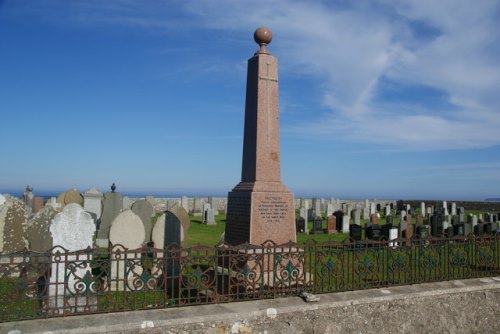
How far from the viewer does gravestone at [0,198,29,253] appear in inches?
416

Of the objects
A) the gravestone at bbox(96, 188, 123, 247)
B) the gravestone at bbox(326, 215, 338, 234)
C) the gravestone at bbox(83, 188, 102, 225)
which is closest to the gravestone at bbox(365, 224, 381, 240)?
the gravestone at bbox(326, 215, 338, 234)

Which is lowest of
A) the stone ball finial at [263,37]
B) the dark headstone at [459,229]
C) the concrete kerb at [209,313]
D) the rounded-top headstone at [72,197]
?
the concrete kerb at [209,313]

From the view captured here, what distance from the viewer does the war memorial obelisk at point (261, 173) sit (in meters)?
7.59

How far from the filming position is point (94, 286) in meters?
5.51

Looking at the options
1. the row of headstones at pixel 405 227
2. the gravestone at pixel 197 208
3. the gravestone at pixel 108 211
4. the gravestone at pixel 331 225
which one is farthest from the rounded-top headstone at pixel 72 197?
the gravestone at pixel 331 225

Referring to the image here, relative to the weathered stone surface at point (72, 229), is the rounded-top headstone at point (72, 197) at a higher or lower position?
higher

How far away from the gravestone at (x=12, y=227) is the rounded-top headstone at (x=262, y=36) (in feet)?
23.2

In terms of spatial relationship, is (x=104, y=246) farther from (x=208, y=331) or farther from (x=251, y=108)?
(x=208, y=331)

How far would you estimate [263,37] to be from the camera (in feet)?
26.7

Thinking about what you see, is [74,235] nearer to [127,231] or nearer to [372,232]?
[127,231]

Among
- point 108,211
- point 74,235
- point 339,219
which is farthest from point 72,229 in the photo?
point 339,219

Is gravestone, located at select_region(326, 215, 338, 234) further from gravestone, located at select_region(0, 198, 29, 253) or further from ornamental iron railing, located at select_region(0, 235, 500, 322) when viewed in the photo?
gravestone, located at select_region(0, 198, 29, 253)

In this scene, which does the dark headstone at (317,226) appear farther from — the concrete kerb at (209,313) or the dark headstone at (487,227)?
the concrete kerb at (209,313)

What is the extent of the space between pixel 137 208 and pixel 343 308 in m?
9.93
